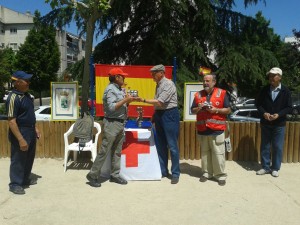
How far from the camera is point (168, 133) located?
5191 millimetres

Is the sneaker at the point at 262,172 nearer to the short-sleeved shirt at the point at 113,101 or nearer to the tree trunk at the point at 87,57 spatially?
the short-sleeved shirt at the point at 113,101

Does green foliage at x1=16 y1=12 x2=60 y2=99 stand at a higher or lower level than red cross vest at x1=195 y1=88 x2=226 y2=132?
higher

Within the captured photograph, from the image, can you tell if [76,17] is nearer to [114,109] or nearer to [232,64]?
[232,64]

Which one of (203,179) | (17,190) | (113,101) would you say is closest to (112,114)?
(113,101)

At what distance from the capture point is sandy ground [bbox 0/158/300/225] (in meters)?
3.87

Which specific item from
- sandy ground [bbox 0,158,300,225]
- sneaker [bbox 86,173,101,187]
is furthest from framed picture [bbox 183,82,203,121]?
sneaker [bbox 86,173,101,187]

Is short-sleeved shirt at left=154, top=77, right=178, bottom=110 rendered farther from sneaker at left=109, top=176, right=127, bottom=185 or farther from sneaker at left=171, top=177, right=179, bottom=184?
sneaker at left=109, top=176, right=127, bottom=185

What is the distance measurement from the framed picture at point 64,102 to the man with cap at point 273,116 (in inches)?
136

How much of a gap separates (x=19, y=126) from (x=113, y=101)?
4.28 feet

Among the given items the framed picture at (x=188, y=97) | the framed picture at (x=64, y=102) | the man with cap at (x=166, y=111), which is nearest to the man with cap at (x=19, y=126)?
the man with cap at (x=166, y=111)

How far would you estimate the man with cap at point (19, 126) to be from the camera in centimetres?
440

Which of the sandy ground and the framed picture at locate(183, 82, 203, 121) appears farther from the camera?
the framed picture at locate(183, 82, 203, 121)

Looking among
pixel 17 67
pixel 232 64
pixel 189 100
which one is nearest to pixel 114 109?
pixel 189 100

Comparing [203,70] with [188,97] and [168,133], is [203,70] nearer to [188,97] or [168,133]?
[188,97]
